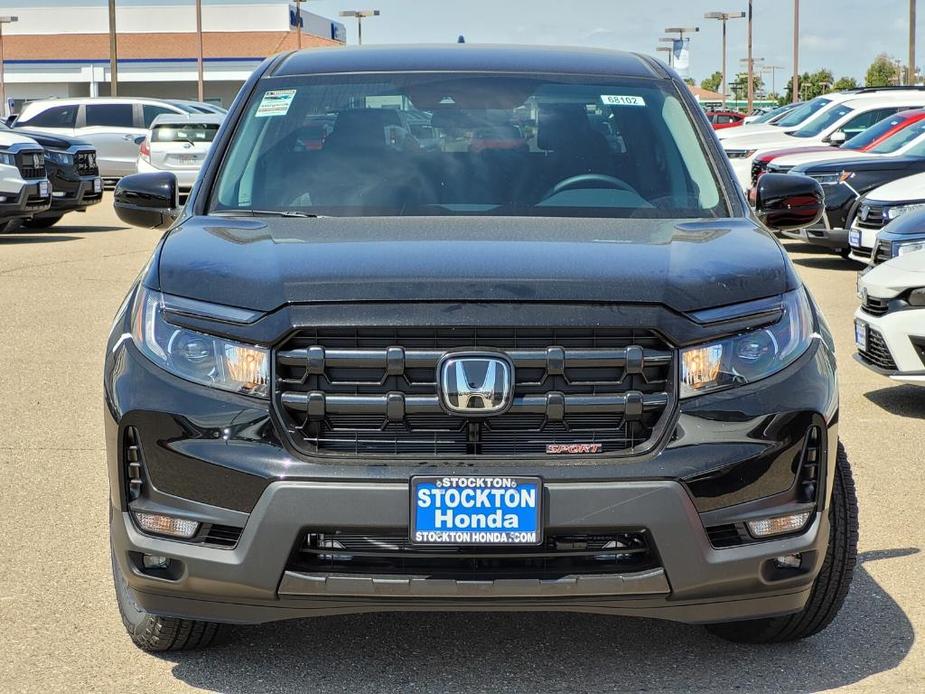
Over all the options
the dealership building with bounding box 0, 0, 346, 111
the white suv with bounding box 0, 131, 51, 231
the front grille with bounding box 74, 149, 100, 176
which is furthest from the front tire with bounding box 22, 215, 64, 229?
the dealership building with bounding box 0, 0, 346, 111

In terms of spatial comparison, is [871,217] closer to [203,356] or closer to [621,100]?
[621,100]

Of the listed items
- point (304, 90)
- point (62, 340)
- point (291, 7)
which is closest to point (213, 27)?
point (291, 7)

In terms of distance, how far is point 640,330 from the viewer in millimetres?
3510

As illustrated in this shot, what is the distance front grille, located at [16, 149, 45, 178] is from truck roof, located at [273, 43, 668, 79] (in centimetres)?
1343

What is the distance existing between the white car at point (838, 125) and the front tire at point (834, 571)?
1738 cm

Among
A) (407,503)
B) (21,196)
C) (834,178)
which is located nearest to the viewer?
(407,503)

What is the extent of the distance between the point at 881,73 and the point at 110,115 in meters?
89.0

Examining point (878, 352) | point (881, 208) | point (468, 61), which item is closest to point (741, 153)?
point (881, 208)

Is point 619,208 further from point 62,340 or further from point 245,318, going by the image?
point 62,340

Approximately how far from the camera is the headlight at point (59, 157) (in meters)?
19.3

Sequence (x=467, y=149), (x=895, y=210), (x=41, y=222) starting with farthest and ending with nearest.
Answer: (x=41, y=222) → (x=895, y=210) → (x=467, y=149)

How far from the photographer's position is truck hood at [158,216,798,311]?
3527 millimetres

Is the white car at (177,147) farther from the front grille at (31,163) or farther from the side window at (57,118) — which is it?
the side window at (57,118)

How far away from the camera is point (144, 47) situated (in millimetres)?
80250
